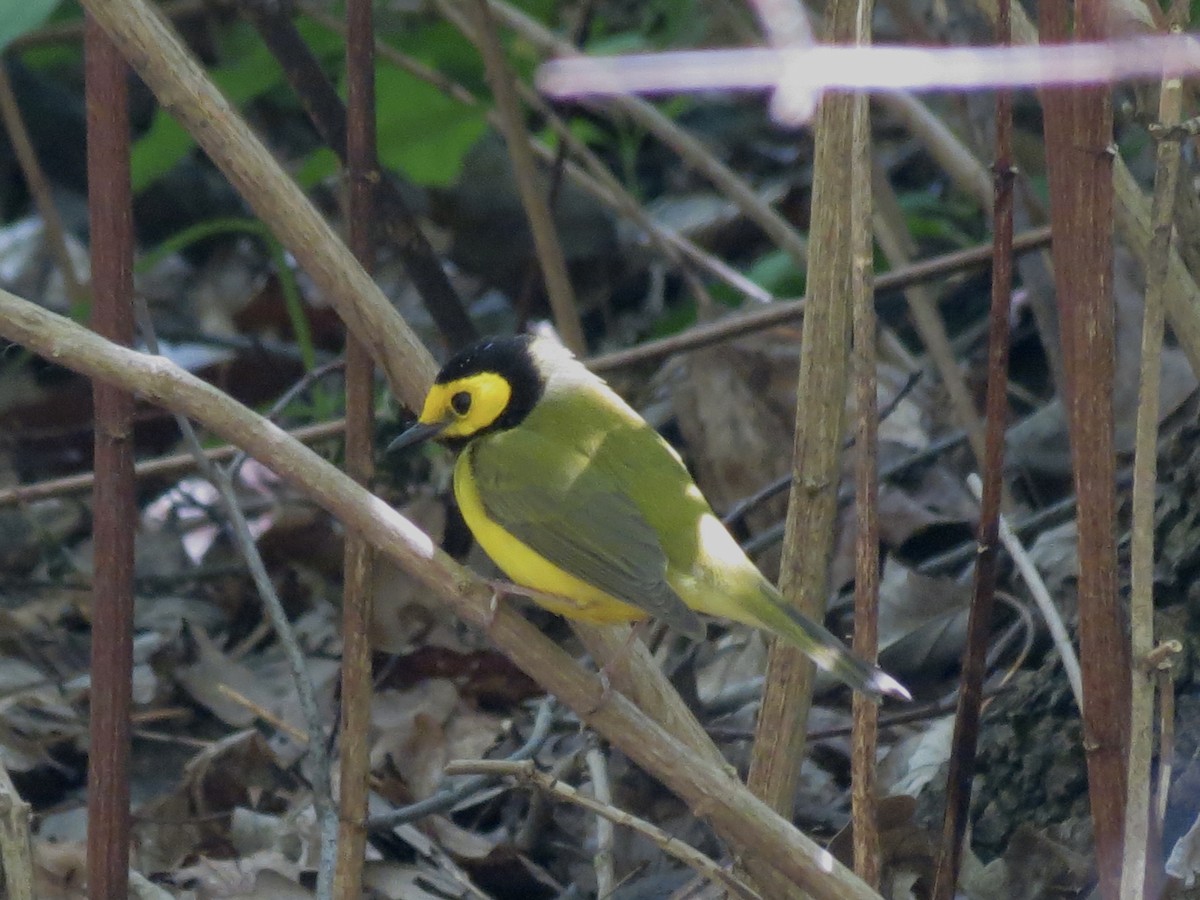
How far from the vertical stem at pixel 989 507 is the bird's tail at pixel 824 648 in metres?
0.12

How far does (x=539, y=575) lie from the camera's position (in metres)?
3.17

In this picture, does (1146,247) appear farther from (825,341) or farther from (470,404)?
(470,404)

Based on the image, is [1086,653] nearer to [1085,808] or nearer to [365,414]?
[1085,808]

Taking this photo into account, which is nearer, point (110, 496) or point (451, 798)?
point (110, 496)

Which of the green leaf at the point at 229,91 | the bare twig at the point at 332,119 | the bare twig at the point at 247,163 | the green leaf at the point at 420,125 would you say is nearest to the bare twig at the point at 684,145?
the green leaf at the point at 420,125

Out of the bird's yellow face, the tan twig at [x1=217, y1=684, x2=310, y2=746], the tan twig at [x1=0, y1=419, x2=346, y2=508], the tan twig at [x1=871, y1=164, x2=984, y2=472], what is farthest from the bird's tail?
the tan twig at [x1=0, y1=419, x2=346, y2=508]

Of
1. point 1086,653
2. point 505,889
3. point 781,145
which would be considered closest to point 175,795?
point 505,889

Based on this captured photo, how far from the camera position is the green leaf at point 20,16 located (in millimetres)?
2781

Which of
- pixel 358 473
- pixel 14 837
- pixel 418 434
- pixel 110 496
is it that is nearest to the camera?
pixel 14 837

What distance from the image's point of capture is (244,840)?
365 centimetres

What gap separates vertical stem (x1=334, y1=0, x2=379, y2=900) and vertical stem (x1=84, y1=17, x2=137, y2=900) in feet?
1.20

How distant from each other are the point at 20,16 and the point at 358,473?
0.97 meters

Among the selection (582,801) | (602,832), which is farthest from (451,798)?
(582,801)

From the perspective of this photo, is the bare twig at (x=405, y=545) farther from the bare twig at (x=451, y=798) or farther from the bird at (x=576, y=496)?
the bare twig at (x=451, y=798)
